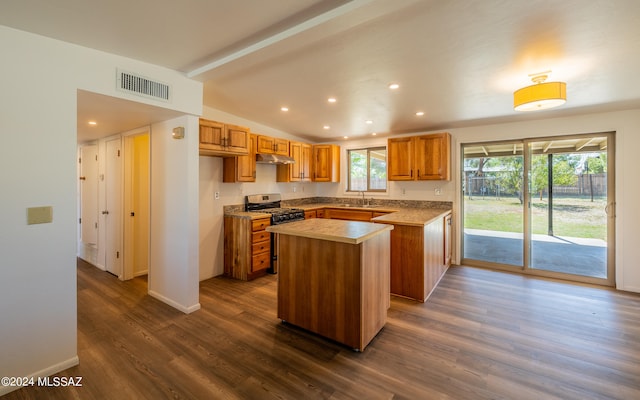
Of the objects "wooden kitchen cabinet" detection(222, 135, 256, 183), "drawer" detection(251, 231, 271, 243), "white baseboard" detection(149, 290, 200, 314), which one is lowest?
"white baseboard" detection(149, 290, 200, 314)

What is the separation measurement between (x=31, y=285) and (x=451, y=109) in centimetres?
468

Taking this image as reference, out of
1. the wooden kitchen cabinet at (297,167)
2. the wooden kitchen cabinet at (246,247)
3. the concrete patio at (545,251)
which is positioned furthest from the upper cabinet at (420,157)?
the wooden kitchen cabinet at (246,247)

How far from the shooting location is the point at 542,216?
176 inches

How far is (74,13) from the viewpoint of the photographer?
1.83 m

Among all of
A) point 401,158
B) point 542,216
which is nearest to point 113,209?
point 401,158

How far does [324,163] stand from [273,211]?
1782 millimetres

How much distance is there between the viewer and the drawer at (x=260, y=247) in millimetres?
4102

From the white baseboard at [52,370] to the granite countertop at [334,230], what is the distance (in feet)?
5.90

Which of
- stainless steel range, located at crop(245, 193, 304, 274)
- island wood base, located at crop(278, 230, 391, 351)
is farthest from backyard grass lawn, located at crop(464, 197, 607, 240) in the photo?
stainless steel range, located at crop(245, 193, 304, 274)

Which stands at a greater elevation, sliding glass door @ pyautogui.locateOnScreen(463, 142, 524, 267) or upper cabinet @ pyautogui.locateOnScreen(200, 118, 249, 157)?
upper cabinet @ pyautogui.locateOnScreen(200, 118, 249, 157)

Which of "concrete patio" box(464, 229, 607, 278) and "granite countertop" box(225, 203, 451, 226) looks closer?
"granite countertop" box(225, 203, 451, 226)

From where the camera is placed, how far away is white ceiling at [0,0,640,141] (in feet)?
5.74

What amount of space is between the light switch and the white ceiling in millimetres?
1002

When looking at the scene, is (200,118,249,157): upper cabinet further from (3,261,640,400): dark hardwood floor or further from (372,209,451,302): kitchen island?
(372,209,451,302): kitchen island
